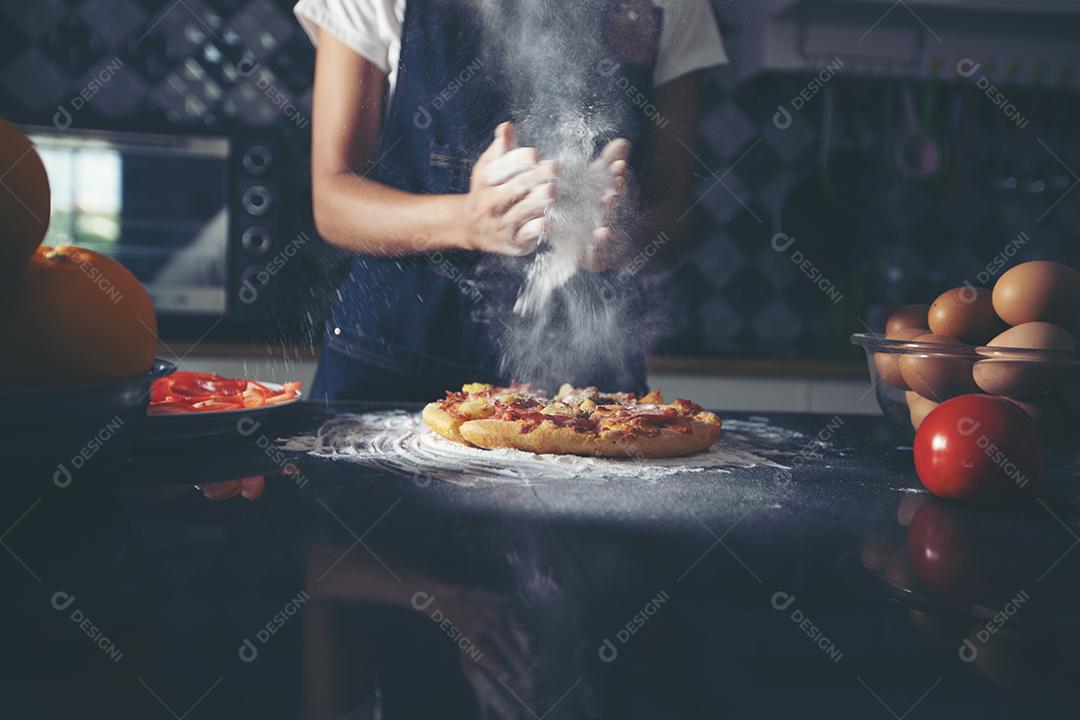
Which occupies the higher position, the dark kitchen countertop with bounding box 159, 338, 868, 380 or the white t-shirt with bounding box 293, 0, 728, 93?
the white t-shirt with bounding box 293, 0, 728, 93

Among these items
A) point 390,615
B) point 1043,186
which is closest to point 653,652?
point 390,615

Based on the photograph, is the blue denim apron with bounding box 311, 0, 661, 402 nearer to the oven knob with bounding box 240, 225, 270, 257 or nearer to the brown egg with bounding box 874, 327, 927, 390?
the brown egg with bounding box 874, 327, 927, 390

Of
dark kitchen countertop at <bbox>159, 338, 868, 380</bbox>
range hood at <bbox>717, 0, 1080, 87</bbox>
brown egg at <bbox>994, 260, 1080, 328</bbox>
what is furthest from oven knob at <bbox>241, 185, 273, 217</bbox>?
brown egg at <bbox>994, 260, 1080, 328</bbox>

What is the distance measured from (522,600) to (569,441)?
1.45ft

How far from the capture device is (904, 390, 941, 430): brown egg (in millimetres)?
931

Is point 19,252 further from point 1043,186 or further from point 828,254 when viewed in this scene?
point 1043,186

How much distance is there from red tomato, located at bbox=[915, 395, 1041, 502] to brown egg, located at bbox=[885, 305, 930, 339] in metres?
0.21

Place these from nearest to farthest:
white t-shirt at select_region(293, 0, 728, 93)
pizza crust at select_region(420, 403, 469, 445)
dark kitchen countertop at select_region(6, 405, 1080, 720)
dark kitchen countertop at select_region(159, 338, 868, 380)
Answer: dark kitchen countertop at select_region(6, 405, 1080, 720) < pizza crust at select_region(420, 403, 469, 445) < white t-shirt at select_region(293, 0, 728, 93) < dark kitchen countertop at select_region(159, 338, 868, 380)

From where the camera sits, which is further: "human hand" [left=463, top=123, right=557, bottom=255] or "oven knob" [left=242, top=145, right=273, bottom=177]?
"oven knob" [left=242, top=145, right=273, bottom=177]

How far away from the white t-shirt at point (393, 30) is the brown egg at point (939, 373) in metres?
0.92

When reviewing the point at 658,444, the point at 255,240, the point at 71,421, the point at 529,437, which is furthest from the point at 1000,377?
the point at 255,240

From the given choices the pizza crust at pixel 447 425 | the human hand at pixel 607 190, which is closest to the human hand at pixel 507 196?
the human hand at pixel 607 190

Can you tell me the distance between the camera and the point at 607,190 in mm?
1414

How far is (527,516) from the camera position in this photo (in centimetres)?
69
